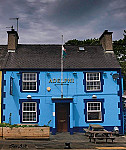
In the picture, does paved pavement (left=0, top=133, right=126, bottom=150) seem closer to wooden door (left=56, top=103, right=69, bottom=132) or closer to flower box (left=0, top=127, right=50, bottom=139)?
flower box (left=0, top=127, right=50, bottom=139)

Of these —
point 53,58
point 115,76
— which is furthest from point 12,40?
point 115,76

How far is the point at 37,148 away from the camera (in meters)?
12.3

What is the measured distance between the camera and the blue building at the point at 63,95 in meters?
18.4

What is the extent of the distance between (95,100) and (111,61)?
158 inches

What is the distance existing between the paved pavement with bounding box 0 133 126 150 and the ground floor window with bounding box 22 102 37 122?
251 centimetres

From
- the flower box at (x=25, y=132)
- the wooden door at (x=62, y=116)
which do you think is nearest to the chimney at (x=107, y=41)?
the wooden door at (x=62, y=116)

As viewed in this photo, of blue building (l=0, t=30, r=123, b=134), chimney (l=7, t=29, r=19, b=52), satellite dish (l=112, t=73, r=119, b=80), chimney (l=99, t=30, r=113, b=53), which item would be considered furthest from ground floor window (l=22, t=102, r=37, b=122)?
chimney (l=99, t=30, r=113, b=53)

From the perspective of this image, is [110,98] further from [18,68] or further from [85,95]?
[18,68]

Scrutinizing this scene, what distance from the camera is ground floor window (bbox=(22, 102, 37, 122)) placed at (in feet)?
60.3

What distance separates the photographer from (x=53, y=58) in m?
Answer: 20.4

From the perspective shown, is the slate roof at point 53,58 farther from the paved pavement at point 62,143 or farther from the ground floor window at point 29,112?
the paved pavement at point 62,143

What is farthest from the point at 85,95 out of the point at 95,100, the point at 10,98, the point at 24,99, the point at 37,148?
the point at 37,148

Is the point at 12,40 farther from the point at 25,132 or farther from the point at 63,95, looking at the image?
the point at 25,132

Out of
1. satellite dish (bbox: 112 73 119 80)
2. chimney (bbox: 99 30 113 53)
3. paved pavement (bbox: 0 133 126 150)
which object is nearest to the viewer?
paved pavement (bbox: 0 133 126 150)
